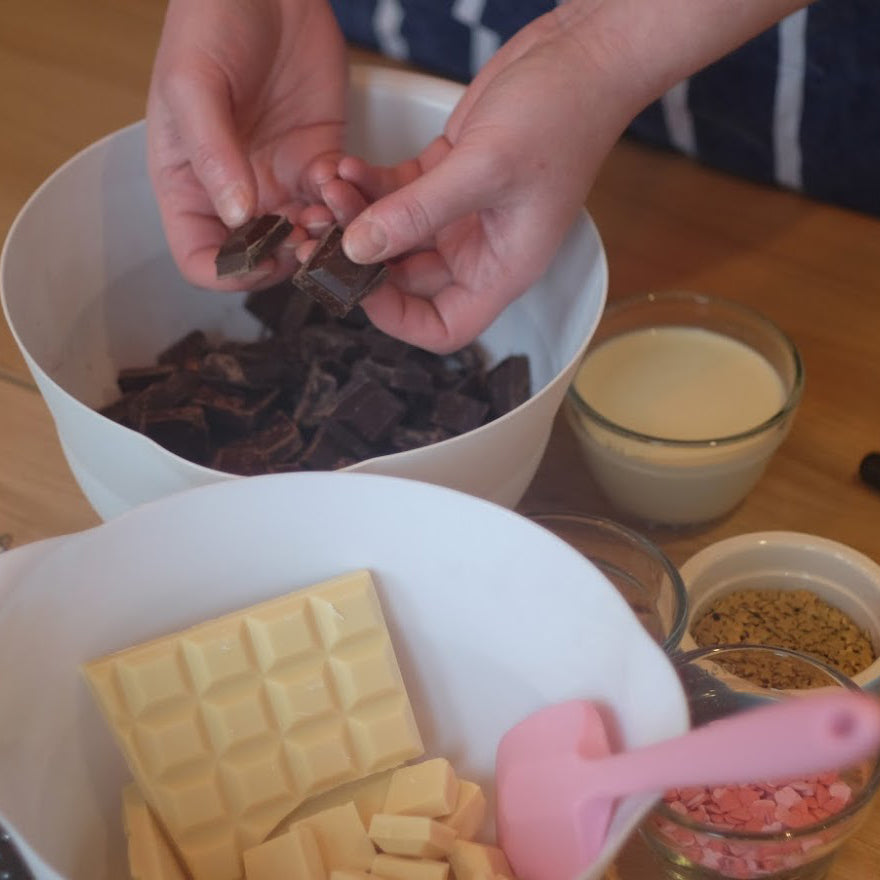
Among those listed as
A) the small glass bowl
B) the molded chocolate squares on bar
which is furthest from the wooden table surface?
the molded chocolate squares on bar

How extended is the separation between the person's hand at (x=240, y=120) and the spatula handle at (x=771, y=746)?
21.2 inches

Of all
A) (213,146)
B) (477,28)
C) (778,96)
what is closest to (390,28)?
(477,28)

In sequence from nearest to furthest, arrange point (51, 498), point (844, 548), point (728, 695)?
point (728, 695), point (844, 548), point (51, 498)

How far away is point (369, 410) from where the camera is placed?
96 centimetres

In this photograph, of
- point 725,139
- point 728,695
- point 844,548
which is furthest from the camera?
point 725,139

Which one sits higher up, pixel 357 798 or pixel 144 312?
pixel 144 312

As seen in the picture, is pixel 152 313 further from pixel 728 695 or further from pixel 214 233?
pixel 728 695

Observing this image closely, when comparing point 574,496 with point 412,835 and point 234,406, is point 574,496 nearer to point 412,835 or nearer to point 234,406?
point 234,406

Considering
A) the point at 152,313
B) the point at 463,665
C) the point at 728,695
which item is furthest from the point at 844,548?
the point at 152,313

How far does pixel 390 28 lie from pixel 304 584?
90cm

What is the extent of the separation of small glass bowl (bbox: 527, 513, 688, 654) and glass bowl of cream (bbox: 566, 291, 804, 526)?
2.9 inches

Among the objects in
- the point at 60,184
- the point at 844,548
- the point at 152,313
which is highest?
the point at 60,184

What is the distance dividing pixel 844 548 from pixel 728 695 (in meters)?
0.21

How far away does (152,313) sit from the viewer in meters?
1.11
